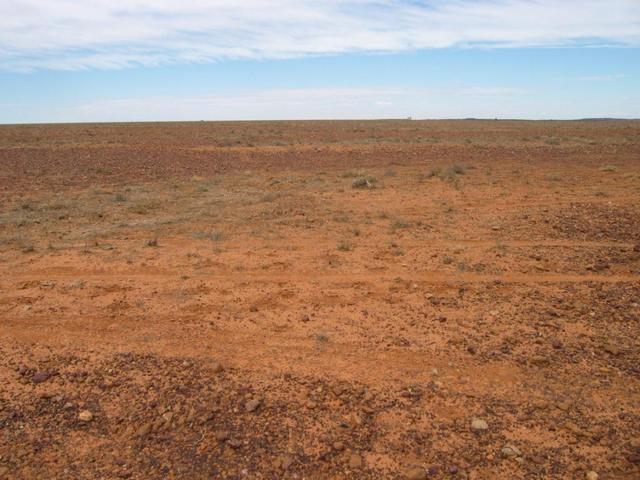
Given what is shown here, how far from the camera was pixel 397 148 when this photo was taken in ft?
85.8

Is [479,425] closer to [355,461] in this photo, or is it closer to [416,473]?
[416,473]

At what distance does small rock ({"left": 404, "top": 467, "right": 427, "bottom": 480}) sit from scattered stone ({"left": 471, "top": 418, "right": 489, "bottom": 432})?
0.55 m

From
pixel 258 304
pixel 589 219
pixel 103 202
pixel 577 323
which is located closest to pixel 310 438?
pixel 258 304

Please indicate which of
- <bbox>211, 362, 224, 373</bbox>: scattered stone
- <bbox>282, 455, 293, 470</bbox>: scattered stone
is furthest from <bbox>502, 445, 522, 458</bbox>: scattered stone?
<bbox>211, 362, 224, 373</bbox>: scattered stone

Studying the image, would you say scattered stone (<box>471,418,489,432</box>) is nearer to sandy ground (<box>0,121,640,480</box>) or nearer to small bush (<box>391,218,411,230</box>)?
sandy ground (<box>0,121,640,480</box>)

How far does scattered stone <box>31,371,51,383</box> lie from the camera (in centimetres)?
404

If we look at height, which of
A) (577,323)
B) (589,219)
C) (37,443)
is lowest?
(37,443)

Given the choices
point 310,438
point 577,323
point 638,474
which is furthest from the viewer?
point 577,323

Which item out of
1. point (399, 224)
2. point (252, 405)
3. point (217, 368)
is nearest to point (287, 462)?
point (252, 405)

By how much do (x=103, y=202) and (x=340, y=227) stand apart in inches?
242

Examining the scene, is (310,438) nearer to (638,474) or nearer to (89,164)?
(638,474)

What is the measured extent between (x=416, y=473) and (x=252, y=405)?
127 cm

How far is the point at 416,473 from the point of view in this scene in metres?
3.02

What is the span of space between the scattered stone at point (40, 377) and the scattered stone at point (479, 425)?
3371 millimetres
